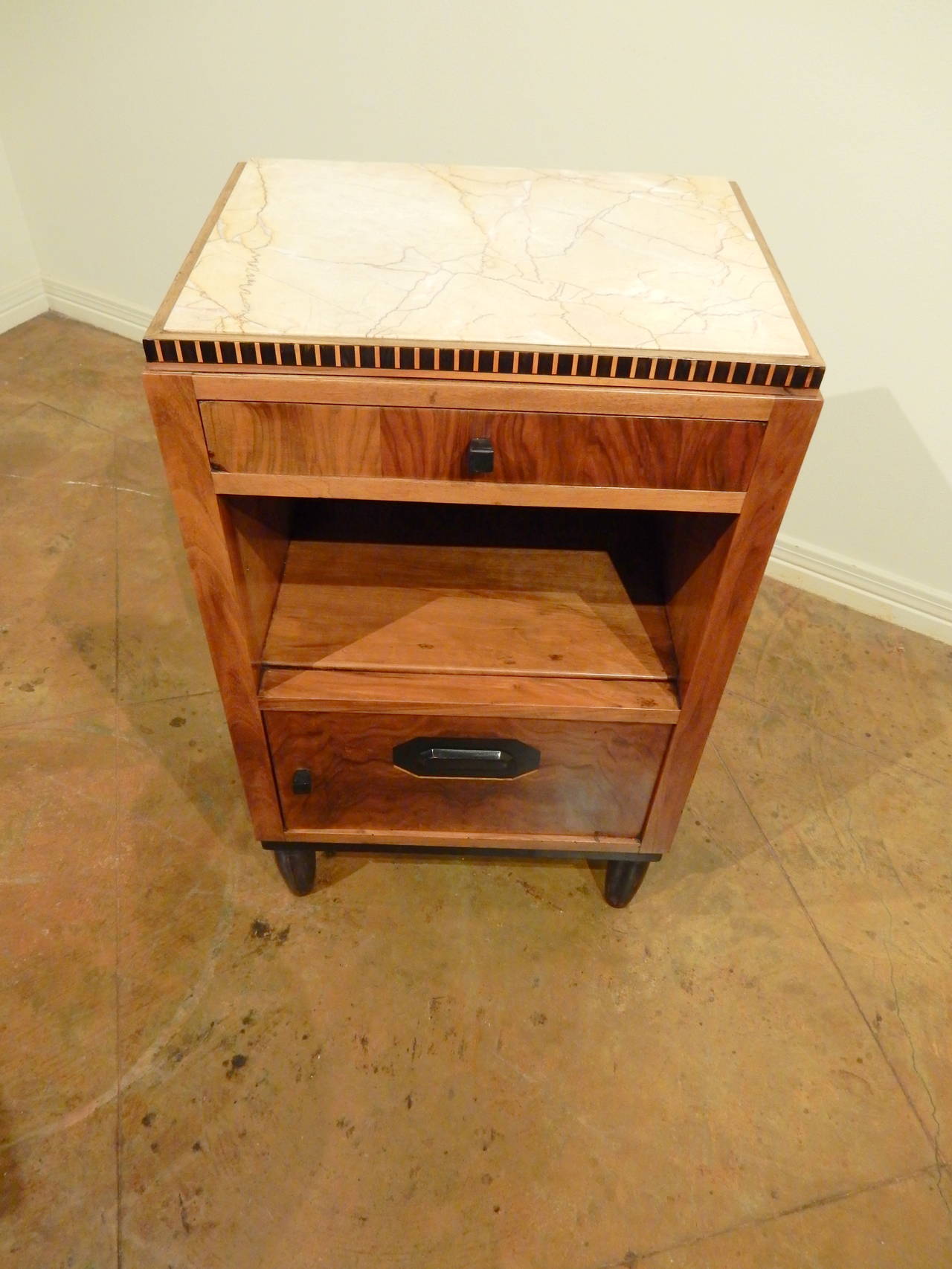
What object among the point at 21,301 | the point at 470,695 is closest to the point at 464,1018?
the point at 470,695

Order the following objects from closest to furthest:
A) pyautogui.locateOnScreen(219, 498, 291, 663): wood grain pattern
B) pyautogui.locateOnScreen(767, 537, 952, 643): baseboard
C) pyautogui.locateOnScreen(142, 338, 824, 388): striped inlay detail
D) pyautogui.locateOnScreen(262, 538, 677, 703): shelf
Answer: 1. pyautogui.locateOnScreen(142, 338, 824, 388): striped inlay detail
2. pyautogui.locateOnScreen(219, 498, 291, 663): wood grain pattern
3. pyautogui.locateOnScreen(262, 538, 677, 703): shelf
4. pyautogui.locateOnScreen(767, 537, 952, 643): baseboard

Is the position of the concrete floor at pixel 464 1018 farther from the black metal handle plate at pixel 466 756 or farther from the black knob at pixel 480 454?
the black knob at pixel 480 454

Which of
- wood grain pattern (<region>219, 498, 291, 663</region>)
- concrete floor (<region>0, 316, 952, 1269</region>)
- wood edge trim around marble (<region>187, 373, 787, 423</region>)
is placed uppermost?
wood edge trim around marble (<region>187, 373, 787, 423</region>)

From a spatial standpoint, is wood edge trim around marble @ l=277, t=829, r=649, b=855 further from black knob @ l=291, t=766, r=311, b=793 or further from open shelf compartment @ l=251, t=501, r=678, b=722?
open shelf compartment @ l=251, t=501, r=678, b=722

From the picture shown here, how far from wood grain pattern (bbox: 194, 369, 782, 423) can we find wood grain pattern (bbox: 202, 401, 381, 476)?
1 cm

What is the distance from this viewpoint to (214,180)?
180cm

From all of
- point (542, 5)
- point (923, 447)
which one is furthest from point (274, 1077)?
point (542, 5)

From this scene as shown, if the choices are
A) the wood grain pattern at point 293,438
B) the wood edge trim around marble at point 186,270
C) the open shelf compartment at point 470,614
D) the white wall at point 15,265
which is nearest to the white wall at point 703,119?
the white wall at point 15,265

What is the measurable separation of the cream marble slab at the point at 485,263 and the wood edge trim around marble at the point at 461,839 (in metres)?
0.59

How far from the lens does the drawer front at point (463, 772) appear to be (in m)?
0.89

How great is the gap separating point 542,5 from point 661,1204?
64.6 inches

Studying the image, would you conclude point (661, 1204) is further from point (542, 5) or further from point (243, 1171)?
point (542, 5)

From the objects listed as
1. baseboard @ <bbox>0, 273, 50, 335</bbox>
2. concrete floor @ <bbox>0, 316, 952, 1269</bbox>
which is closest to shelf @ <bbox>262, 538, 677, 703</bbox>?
concrete floor @ <bbox>0, 316, 952, 1269</bbox>

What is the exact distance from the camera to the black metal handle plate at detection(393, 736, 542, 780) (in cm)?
90
